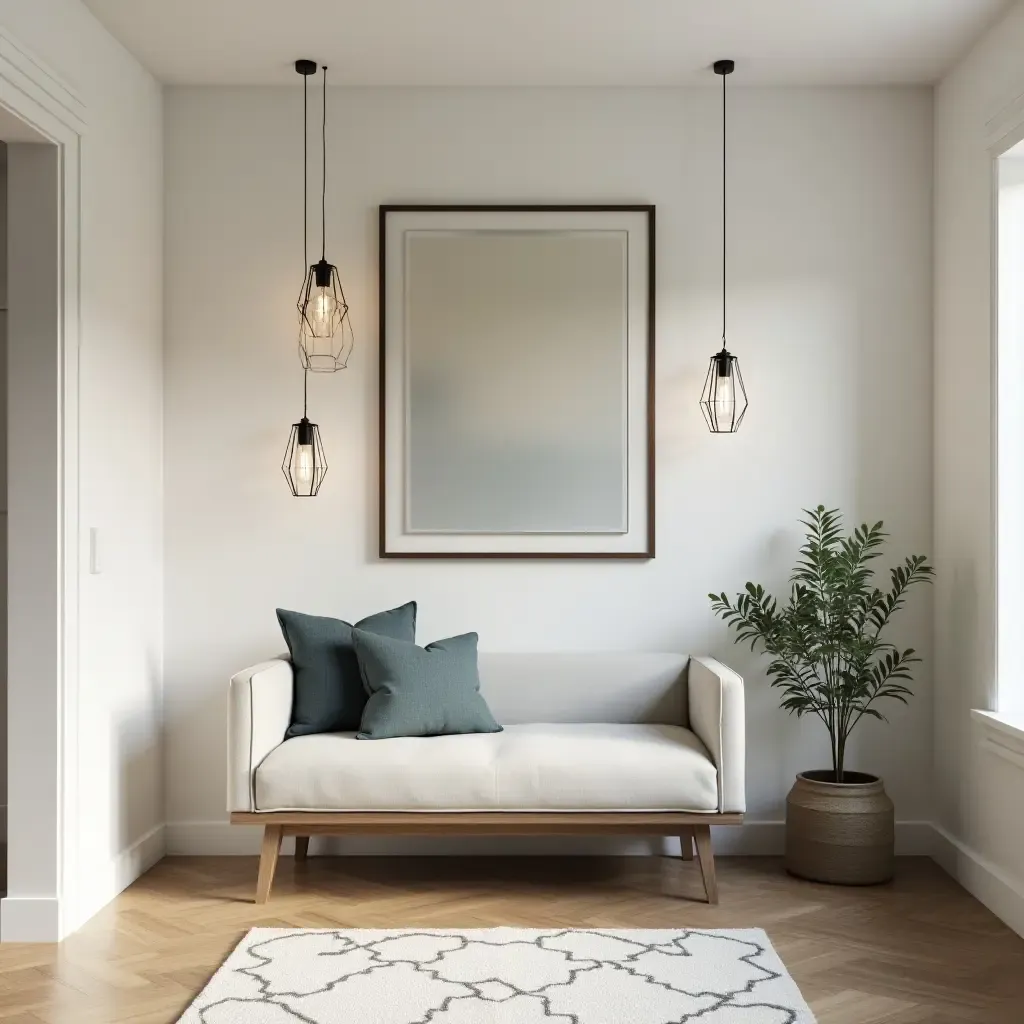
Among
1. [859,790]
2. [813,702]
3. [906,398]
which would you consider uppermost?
[906,398]

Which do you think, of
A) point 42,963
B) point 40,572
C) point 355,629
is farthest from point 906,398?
point 42,963

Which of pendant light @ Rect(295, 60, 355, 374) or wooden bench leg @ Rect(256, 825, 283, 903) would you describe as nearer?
wooden bench leg @ Rect(256, 825, 283, 903)

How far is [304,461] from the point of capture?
A: 4.26m

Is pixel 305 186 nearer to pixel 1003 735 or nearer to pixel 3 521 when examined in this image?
pixel 3 521

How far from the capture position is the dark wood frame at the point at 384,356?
4367 millimetres

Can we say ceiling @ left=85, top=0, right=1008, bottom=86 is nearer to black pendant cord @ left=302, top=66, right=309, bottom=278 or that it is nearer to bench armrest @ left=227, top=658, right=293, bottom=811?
black pendant cord @ left=302, top=66, right=309, bottom=278

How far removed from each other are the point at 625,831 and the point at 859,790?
2.74 ft

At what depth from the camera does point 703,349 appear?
4391 millimetres

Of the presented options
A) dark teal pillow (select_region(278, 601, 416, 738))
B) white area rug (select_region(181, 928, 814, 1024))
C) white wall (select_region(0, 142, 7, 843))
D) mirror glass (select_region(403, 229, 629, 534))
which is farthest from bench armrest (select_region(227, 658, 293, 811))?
white wall (select_region(0, 142, 7, 843))

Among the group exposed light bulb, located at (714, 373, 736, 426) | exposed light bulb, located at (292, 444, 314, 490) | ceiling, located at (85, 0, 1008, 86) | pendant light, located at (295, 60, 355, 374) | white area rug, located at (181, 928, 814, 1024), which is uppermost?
ceiling, located at (85, 0, 1008, 86)

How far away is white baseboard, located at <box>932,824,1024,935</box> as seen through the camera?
3.48 meters

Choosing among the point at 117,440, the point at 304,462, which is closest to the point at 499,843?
the point at 304,462

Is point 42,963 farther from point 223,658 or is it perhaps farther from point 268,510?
point 268,510

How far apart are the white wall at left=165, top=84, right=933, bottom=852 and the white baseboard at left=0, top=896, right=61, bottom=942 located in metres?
0.99
